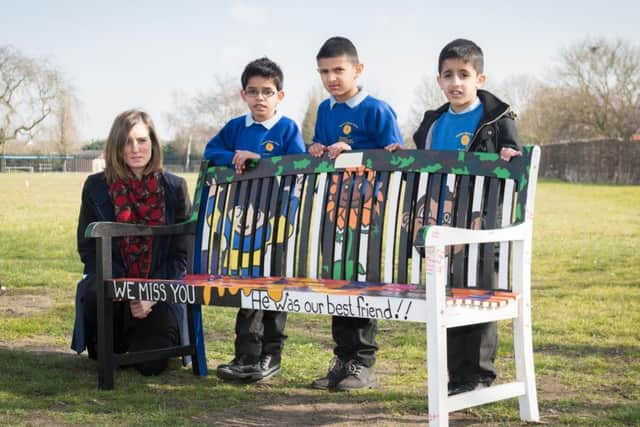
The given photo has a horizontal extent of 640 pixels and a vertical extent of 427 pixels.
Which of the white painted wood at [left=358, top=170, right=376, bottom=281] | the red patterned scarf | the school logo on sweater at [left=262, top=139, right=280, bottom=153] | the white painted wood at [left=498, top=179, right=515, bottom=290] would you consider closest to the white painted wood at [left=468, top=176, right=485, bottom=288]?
the white painted wood at [left=498, top=179, right=515, bottom=290]

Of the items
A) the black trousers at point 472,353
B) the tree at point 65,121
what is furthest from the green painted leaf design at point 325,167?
the tree at point 65,121

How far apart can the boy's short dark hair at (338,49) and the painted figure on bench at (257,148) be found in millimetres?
355

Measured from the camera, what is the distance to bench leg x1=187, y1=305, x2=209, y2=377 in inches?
185

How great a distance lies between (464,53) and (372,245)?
3.48ft

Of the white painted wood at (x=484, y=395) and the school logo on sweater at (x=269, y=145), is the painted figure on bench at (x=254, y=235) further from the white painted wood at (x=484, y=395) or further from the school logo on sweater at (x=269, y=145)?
the white painted wood at (x=484, y=395)

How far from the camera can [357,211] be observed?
14.7ft

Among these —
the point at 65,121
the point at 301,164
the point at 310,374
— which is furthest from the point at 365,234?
the point at 65,121

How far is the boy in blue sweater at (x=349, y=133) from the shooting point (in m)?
4.44

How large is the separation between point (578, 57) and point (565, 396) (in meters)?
44.5

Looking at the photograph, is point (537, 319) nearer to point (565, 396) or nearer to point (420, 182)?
point (565, 396)

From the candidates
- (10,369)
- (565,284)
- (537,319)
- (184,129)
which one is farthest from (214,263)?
(184,129)

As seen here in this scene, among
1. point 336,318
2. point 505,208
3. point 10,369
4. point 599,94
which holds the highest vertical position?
point 599,94

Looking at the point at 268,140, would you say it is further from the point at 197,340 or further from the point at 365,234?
the point at 197,340

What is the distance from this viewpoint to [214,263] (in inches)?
191
